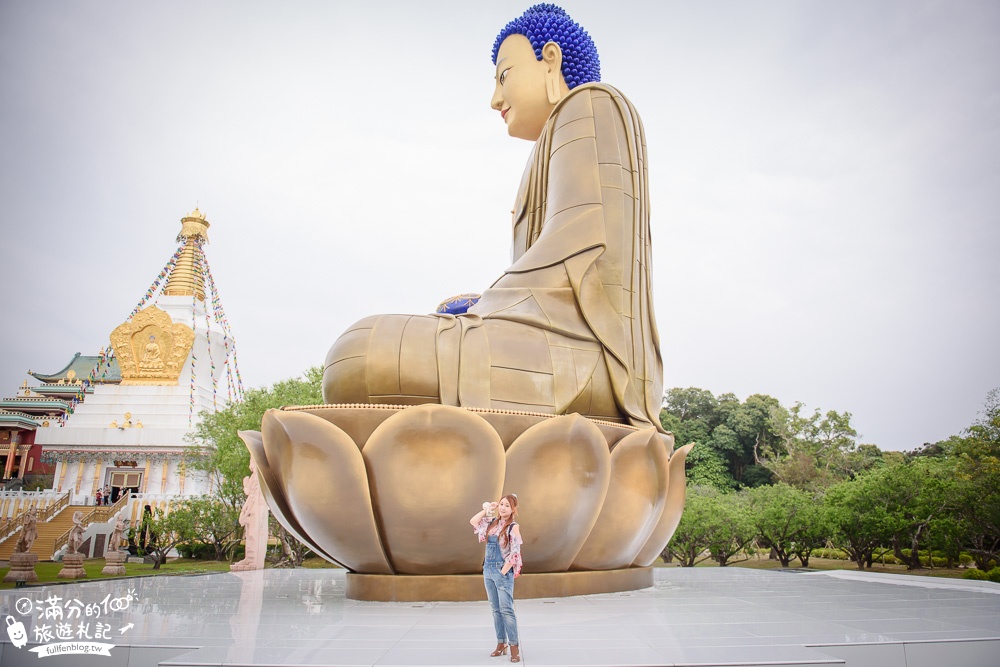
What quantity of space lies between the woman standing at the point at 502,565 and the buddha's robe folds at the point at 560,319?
197cm

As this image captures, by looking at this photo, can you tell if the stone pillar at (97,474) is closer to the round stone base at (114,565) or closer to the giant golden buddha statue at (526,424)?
the round stone base at (114,565)

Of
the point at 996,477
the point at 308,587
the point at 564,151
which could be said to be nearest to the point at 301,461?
the point at 308,587

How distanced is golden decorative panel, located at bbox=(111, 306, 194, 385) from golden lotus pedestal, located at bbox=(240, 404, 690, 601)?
820 inches

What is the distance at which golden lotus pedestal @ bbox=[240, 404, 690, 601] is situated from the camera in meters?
4.71

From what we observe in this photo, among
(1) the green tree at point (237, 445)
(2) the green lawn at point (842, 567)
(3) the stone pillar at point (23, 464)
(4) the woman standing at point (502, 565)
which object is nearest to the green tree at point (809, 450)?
(2) the green lawn at point (842, 567)

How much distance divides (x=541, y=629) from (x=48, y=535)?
18434 millimetres

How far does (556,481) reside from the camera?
5012mm

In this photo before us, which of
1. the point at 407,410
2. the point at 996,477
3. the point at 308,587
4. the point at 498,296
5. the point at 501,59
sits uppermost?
the point at 501,59

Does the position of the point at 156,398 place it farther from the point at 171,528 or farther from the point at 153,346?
the point at 171,528

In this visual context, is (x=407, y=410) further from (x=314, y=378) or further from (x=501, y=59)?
(x=314, y=378)

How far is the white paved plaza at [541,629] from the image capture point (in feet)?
9.93

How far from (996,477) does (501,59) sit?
9638 millimetres

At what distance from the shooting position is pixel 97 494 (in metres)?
22.0

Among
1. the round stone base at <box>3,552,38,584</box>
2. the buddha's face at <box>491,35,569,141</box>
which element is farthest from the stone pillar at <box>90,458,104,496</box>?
the buddha's face at <box>491,35,569,141</box>
